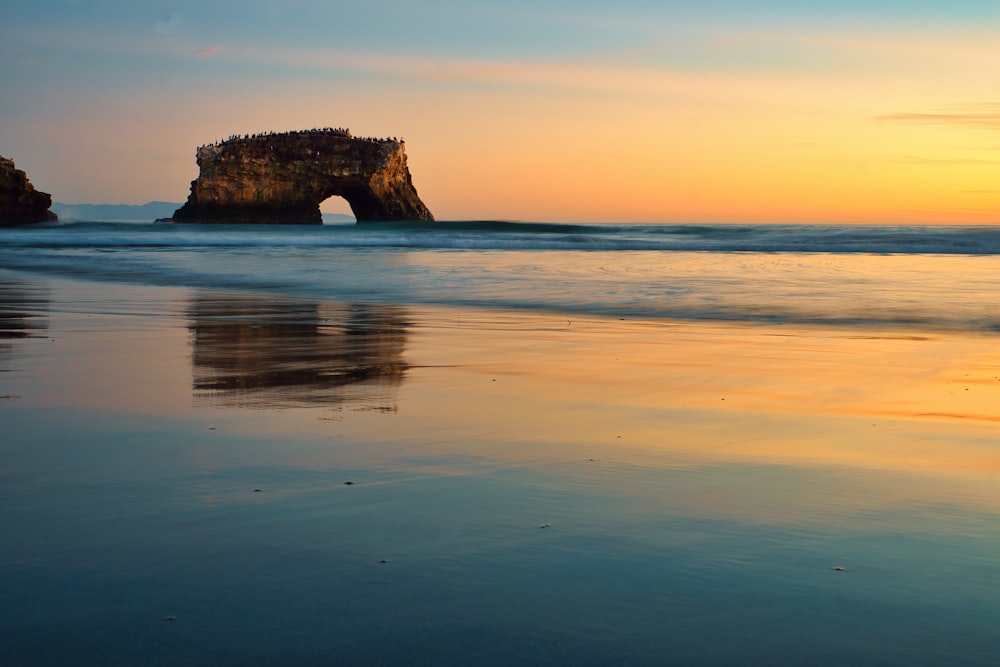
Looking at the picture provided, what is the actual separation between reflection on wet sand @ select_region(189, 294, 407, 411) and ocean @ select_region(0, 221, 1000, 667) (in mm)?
41

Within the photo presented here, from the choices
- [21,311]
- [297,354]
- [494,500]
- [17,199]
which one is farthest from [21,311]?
[17,199]

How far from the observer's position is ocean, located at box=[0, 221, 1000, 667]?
70.4 inches

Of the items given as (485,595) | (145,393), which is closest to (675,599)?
(485,595)

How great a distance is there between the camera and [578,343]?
679cm

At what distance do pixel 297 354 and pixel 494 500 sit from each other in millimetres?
3541

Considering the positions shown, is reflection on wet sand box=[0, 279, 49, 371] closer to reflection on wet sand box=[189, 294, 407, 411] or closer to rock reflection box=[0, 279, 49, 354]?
rock reflection box=[0, 279, 49, 354]

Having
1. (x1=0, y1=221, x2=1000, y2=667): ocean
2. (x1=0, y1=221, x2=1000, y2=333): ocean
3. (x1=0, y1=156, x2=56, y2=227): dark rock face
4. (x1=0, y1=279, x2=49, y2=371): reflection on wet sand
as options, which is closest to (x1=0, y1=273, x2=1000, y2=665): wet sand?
(x1=0, y1=221, x2=1000, y2=667): ocean

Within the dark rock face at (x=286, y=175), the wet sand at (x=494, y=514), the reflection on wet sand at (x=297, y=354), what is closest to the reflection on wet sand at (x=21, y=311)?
the reflection on wet sand at (x=297, y=354)

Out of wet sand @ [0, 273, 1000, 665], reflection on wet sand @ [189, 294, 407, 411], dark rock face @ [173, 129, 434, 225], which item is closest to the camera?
wet sand @ [0, 273, 1000, 665]

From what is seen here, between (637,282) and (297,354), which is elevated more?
(637,282)

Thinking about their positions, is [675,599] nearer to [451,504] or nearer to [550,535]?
[550,535]

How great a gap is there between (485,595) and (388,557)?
0.31 metres

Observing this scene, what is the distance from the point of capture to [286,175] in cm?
5794

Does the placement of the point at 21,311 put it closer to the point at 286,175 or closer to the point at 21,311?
the point at 21,311
